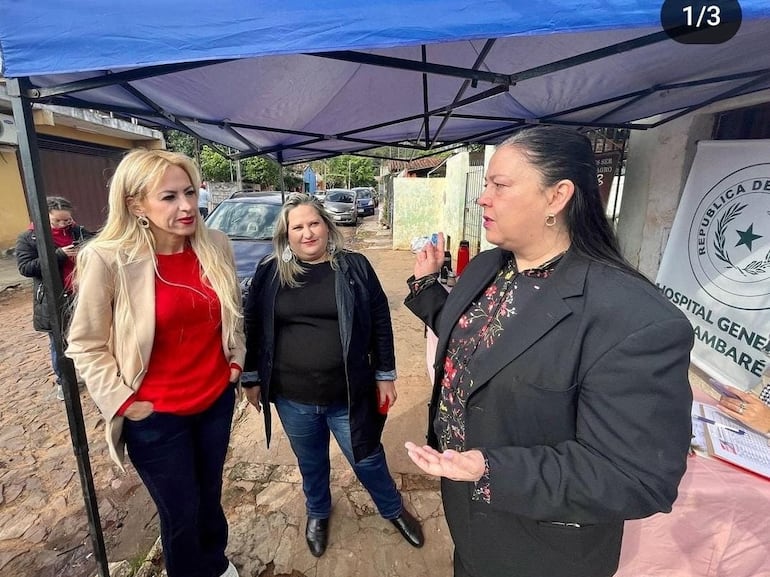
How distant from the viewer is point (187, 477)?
171 centimetres

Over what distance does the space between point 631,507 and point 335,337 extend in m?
1.32

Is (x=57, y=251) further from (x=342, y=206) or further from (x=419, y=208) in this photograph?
(x=342, y=206)

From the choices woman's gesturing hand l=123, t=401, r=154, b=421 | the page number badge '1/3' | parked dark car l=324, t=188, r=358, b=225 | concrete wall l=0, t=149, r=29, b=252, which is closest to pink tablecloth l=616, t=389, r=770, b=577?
the page number badge '1/3'

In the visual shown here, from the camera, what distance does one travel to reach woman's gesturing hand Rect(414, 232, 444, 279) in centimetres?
165

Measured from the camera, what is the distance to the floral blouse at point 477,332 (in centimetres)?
117

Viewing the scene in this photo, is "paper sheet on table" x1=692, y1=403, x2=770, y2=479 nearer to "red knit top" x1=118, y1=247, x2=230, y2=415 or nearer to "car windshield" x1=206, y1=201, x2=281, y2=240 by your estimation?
"red knit top" x1=118, y1=247, x2=230, y2=415

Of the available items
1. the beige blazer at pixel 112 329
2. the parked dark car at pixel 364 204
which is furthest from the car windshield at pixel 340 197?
the beige blazer at pixel 112 329

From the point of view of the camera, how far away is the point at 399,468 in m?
2.87

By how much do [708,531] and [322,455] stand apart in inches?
67.8

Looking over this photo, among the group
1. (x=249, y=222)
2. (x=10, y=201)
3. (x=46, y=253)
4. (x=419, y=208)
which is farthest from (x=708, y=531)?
A: (x=10, y=201)

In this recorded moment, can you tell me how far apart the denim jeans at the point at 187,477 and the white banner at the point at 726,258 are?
2.68m

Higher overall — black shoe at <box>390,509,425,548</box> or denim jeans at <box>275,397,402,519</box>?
denim jeans at <box>275,397,402,519</box>

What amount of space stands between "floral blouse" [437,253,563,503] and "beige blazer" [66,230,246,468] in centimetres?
112

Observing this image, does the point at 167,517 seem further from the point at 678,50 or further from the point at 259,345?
the point at 678,50
